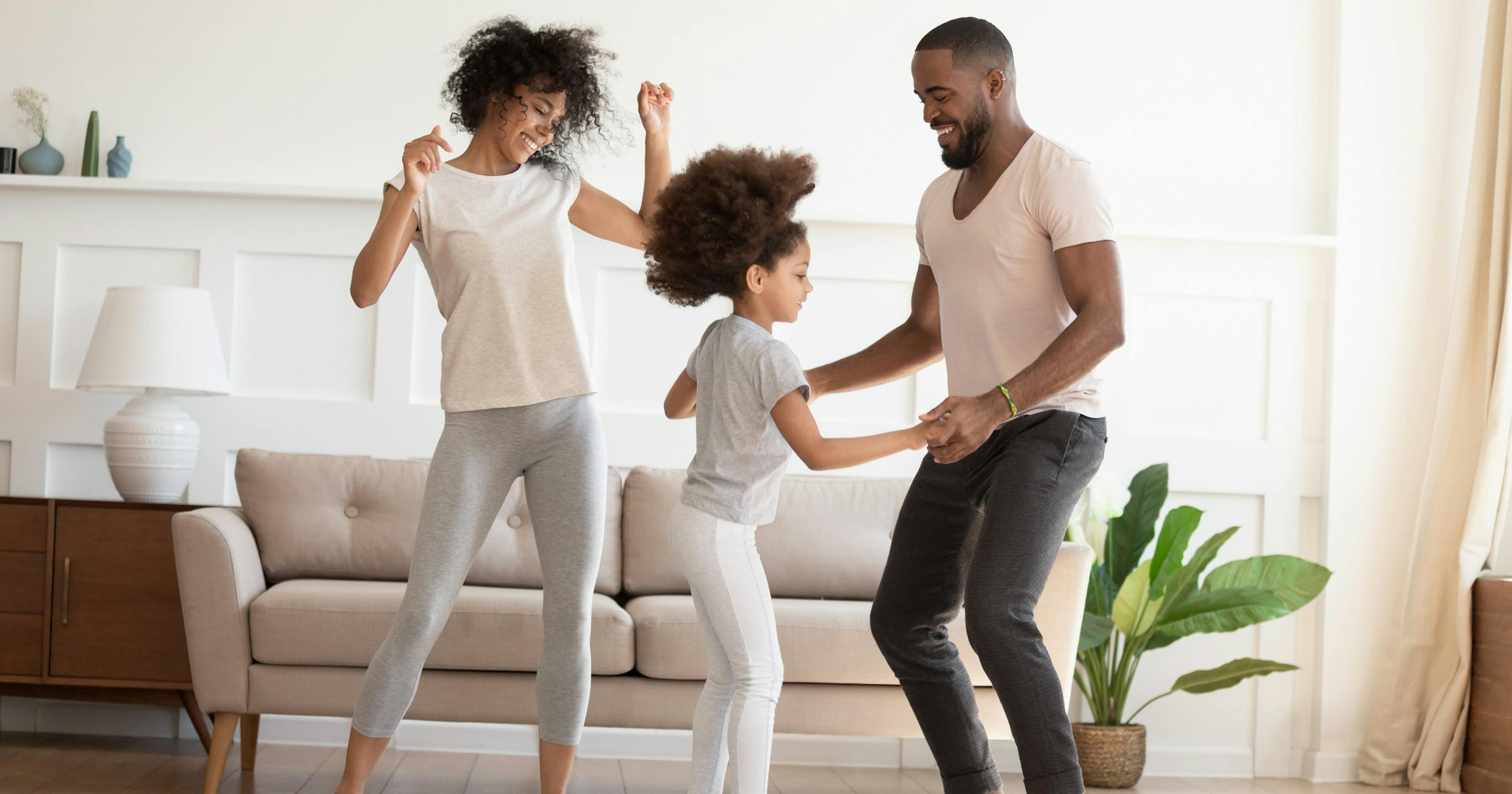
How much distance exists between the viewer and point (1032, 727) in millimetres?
1763

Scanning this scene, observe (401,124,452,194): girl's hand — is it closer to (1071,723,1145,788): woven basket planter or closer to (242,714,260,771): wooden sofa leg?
(242,714,260,771): wooden sofa leg

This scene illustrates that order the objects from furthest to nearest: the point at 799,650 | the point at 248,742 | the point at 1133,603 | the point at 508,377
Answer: the point at 1133,603 < the point at 248,742 < the point at 799,650 < the point at 508,377

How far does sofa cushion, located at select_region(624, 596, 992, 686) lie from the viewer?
2832 millimetres

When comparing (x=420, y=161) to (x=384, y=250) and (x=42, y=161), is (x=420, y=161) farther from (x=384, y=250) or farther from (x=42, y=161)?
(x=42, y=161)

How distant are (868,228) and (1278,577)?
60.5 inches

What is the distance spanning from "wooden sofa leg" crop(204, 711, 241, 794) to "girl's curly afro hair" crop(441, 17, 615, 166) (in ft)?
4.73

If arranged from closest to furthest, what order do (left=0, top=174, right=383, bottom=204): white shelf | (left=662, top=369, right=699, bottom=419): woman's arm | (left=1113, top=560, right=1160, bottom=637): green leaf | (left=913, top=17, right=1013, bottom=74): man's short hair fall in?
(left=913, top=17, right=1013, bottom=74): man's short hair
(left=662, top=369, right=699, bottom=419): woman's arm
(left=1113, top=560, right=1160, bottom=637): green leaf
(left=0, top=174, right=383, bottom=204): white shelf

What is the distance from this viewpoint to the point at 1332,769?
3.73 meters

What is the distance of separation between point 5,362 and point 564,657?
239 cm

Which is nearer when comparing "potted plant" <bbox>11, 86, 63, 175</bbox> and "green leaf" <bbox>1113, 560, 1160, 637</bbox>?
"green leaf" <bbox>1113, 560, 1160, 637</bbox>

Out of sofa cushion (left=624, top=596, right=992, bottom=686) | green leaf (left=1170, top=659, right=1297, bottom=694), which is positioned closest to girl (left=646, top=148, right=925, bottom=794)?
sofa cushion (left=624, top=596, right=992, bottom=686)

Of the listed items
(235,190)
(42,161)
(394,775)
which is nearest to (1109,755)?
(394,775)

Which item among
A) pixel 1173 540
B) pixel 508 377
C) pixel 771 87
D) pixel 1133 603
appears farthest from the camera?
pixel 771 87

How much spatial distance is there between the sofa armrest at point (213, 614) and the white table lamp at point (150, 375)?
53cm
